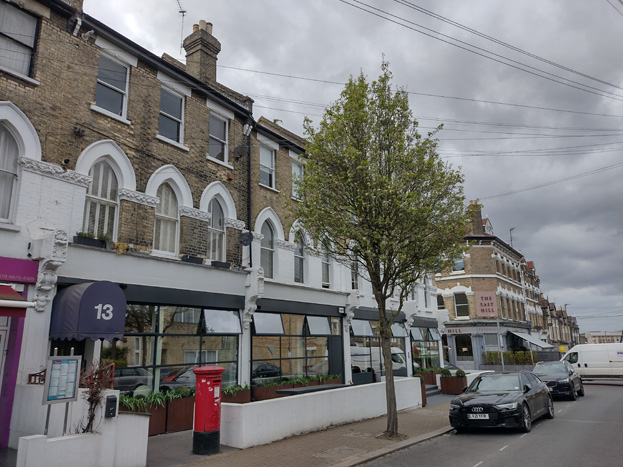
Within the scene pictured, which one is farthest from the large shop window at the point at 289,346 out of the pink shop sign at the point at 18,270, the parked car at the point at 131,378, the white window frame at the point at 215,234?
the pink shop sign at the point at 18,270

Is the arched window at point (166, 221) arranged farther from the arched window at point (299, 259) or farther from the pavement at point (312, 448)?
the arched window at point (299, 259)

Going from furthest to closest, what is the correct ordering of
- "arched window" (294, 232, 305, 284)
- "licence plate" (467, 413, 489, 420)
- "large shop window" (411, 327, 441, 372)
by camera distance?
"large shop window" (411, 327, 441, 372) → "arched window" (294, 232, 305, 284) → "licence plate" (467, 413, 489, 420)

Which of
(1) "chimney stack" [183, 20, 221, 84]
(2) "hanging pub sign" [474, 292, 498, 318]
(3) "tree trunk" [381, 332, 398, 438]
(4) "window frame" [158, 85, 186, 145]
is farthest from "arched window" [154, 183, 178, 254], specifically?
(2) "hanging pub sign" [474, 292, 498, 318]

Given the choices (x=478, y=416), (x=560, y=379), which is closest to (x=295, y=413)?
(x=478, y=416)

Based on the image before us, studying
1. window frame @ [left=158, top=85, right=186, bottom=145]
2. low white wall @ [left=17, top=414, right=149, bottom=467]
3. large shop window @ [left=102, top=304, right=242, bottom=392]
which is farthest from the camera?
window frame @ [left=158, top=85, right=186, bottom=145]

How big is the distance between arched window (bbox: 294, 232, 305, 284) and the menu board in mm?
11320

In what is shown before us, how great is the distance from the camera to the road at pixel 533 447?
325 inches

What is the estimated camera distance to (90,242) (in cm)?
1052

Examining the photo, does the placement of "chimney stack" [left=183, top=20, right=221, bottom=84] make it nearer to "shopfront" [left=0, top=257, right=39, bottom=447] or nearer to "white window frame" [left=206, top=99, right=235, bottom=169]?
"white window frame" [left=206, top=99, right=235, bottom=169]

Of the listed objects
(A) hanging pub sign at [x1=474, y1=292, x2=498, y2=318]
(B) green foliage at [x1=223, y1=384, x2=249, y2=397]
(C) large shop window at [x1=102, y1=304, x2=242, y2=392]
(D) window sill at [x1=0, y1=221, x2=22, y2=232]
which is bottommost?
(B) green foliage at [x1=223, y1=384, x2=249, y2=397]

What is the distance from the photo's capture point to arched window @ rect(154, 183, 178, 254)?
41.9 ft

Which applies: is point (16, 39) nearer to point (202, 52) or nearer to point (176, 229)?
point (176, 229)

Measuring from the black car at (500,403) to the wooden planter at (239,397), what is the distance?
5.72 meters

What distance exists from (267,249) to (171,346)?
18.2ft
